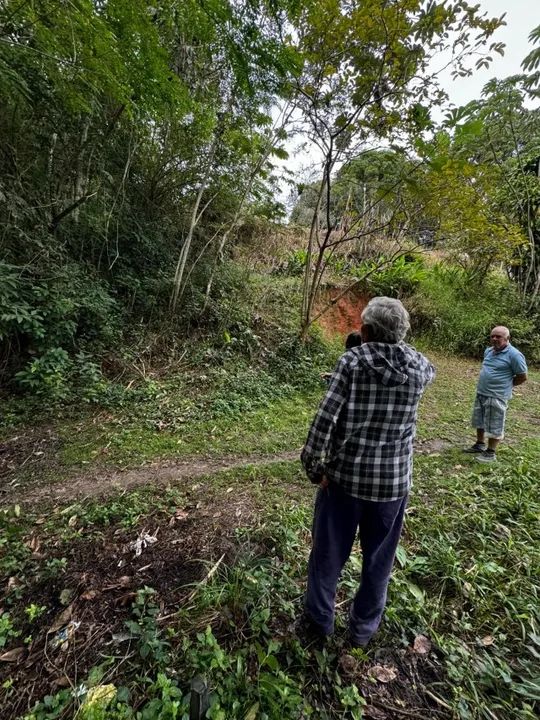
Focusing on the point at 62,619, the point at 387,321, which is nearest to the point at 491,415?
the point at 387,321

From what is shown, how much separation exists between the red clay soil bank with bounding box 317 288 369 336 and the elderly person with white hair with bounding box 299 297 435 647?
6457mm

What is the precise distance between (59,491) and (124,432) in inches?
39.2

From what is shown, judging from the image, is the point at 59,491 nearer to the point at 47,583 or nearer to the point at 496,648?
the point at 47,583

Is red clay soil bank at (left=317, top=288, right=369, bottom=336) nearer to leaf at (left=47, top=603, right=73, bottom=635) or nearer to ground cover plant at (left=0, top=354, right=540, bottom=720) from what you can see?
ground cover plant at (left=0, top=354, right=540, bottom=720)

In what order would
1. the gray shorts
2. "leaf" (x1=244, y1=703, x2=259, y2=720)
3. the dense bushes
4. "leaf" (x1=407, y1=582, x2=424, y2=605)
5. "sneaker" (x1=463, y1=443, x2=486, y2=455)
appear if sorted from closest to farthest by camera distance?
"leaf" (x1=244, y1=703, x2=259, y2=720)
"leaf" (x1=407, y1=582, x2=424, y2=605)
the gray shorts
"sneaker" (x1=463, y1=443, x2=486, y2=455)
the dense bushes

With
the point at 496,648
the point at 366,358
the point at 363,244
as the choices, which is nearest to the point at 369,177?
the point at 363,244

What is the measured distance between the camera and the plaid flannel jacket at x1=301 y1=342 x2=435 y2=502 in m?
1.43

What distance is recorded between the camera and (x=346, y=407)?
1484 millimetres

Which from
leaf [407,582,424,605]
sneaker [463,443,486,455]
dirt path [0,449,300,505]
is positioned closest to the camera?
leaf [407,582,424,605]

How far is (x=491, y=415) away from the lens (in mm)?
3801

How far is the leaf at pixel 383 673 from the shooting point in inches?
61.3

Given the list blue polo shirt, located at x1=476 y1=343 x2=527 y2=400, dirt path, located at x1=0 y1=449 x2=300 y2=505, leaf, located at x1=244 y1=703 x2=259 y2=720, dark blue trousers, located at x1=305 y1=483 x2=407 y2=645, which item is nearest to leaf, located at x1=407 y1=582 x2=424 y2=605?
dark blue trousers, located at x1=305 y1=483 x2=407 y2=645

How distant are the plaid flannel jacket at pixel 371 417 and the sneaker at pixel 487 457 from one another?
3.04m

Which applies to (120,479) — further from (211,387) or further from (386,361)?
(386,361)
